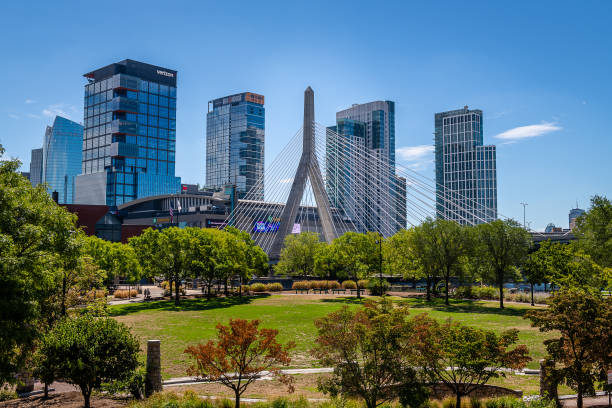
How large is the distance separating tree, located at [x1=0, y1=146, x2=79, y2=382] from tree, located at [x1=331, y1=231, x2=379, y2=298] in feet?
149

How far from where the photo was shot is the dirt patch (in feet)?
64.9

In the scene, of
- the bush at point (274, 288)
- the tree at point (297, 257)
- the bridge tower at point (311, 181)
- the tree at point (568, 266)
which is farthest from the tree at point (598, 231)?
the tree at point (297, 257)

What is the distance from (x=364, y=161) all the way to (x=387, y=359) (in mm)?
64144

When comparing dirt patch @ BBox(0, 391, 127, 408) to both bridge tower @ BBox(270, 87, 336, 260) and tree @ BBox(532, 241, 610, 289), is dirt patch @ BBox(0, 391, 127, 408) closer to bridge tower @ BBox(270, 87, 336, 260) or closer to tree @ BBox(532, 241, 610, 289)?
tree @ BBox(532, 241, 610, 289)

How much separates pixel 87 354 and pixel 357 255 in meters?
47.0

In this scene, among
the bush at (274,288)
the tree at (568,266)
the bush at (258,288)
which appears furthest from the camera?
the bush at (274,288)

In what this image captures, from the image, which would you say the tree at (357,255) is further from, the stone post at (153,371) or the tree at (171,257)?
the stone post at (153,371)

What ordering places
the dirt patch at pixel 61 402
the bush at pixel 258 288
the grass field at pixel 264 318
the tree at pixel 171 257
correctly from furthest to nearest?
the bush at pixel 258 288 < the tree at pixel 171 257 < the grass field at pixel 264 318 < the dirt patch at pixel 61 402

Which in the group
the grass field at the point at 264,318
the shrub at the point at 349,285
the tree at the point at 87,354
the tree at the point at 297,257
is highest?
the tree at the point at 297,257

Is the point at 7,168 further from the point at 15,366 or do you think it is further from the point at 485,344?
the point at 485,344

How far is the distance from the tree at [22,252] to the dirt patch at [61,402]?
6.98ft

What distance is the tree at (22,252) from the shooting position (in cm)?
1611

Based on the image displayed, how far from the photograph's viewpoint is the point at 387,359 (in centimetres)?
1794

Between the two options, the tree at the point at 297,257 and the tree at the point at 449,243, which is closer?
the tree at the point at 449,243
